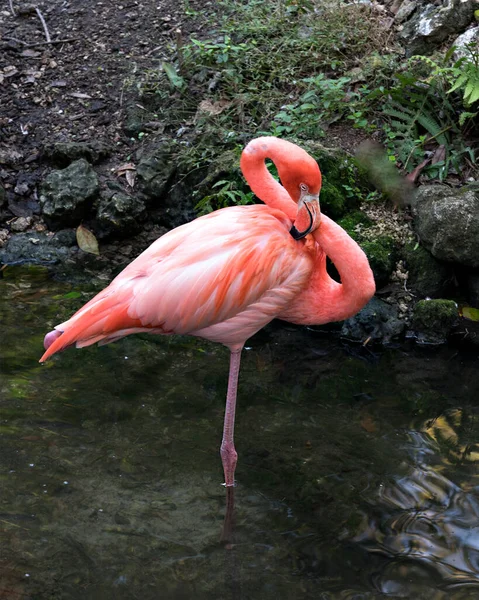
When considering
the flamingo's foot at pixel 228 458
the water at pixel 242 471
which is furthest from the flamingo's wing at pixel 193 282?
the water at pixel 242 471

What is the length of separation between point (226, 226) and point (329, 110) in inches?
126

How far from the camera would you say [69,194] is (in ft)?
21.1

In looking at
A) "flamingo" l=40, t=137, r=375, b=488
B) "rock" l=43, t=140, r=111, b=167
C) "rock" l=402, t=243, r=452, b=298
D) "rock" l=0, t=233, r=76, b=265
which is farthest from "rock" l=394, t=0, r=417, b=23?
"flamingo" l=40, t=137, r=375, b=488

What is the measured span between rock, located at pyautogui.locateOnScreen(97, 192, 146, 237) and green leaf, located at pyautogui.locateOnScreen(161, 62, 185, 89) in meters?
1.38

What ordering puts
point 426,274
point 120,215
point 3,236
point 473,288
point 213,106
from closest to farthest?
1. point 473,288
2. point 426,274
3. point 120,215
4. point 3,236
5. point 213,106

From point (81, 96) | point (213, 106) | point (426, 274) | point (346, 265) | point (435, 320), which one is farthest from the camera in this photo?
point (81, 96)

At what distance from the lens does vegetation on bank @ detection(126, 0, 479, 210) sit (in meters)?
6.15

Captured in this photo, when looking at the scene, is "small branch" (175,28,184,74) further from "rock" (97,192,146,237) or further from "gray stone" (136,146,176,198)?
"rock" (97,192,146,237)

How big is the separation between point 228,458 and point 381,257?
235cm

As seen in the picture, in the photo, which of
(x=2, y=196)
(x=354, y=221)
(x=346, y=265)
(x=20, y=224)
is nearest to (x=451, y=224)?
(x=354, y=221)

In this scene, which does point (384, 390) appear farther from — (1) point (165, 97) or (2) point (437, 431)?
(1) point (165, 97)

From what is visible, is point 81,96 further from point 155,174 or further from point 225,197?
point 225,197

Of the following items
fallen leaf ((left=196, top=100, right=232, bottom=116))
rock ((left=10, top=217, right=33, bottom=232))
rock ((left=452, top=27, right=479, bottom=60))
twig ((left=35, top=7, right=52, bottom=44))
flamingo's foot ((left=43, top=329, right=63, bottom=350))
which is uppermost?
rock ((left=452, top=27, right=479, bottom=60))

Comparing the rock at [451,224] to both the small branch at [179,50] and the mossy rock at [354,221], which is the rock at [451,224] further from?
the small branch at [179,50]
